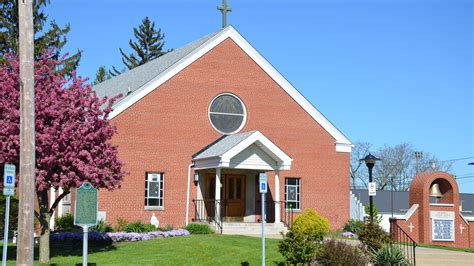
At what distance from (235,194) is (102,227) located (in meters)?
6.65

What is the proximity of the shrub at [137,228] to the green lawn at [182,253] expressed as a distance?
2919 mm

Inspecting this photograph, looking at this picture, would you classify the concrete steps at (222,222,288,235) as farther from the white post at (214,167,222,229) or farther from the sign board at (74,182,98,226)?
the sign board at (74,182,98,226)

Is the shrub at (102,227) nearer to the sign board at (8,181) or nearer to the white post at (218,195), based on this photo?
the white post at (218,195)

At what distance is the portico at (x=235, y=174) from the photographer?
Result: 28.4m

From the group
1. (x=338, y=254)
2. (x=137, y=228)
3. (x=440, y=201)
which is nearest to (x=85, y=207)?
(x=338, y=254)

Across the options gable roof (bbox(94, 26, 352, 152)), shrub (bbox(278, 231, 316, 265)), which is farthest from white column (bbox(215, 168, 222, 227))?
shrub (bbox(278, 231, 316, 265))

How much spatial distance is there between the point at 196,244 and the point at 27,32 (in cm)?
1081

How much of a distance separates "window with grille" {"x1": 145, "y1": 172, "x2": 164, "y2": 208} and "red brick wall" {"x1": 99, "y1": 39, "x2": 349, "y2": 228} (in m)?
0.27

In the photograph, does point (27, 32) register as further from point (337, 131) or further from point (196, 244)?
point (337, 131)

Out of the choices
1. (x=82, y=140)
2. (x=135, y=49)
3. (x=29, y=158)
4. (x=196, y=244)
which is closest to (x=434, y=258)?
(x=196, y=244)

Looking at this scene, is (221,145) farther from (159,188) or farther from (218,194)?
(159,188)

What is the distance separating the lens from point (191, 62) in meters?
31.3

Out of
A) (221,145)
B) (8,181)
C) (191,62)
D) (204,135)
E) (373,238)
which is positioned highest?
(191,62)

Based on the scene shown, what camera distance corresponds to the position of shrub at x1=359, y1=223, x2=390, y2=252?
19625 millimetres
